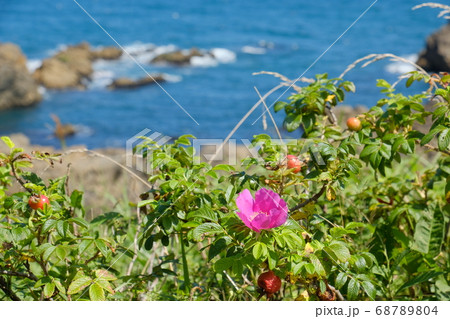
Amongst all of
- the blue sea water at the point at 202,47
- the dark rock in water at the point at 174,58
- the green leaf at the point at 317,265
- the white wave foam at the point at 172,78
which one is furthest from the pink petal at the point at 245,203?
the dark rock in water at the point at 174,58

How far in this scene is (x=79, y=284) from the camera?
1546 millimetres

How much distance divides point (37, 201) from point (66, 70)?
16297mm

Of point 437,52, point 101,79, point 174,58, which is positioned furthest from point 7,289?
point 174,58

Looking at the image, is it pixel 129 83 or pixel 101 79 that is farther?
pixel 101 79

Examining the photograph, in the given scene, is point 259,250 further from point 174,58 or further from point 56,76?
point 174,58

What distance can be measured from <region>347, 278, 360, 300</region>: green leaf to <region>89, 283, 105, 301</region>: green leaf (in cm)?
65

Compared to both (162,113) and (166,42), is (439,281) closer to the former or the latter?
(162,113)

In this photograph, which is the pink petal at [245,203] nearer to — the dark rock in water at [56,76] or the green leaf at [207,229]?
the green leaf at [207,229]

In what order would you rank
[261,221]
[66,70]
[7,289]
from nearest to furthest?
[261,221] → [7,289] → [66,70]

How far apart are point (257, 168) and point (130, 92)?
1540 cm

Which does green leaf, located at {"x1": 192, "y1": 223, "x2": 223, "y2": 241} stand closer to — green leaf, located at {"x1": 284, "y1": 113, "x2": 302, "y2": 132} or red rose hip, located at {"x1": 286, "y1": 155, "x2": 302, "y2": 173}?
red rose hip, located at {"x1": 286, "y1": 155, "x2": 302, "y2": 173}

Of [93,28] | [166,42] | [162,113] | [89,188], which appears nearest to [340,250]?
[89,188]

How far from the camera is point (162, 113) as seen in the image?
1495 cm

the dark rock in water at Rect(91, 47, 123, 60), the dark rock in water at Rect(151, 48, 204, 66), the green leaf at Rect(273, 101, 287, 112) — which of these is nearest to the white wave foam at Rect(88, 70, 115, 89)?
A: the dark rock in water at Rect(91, 47, 123, 60)
